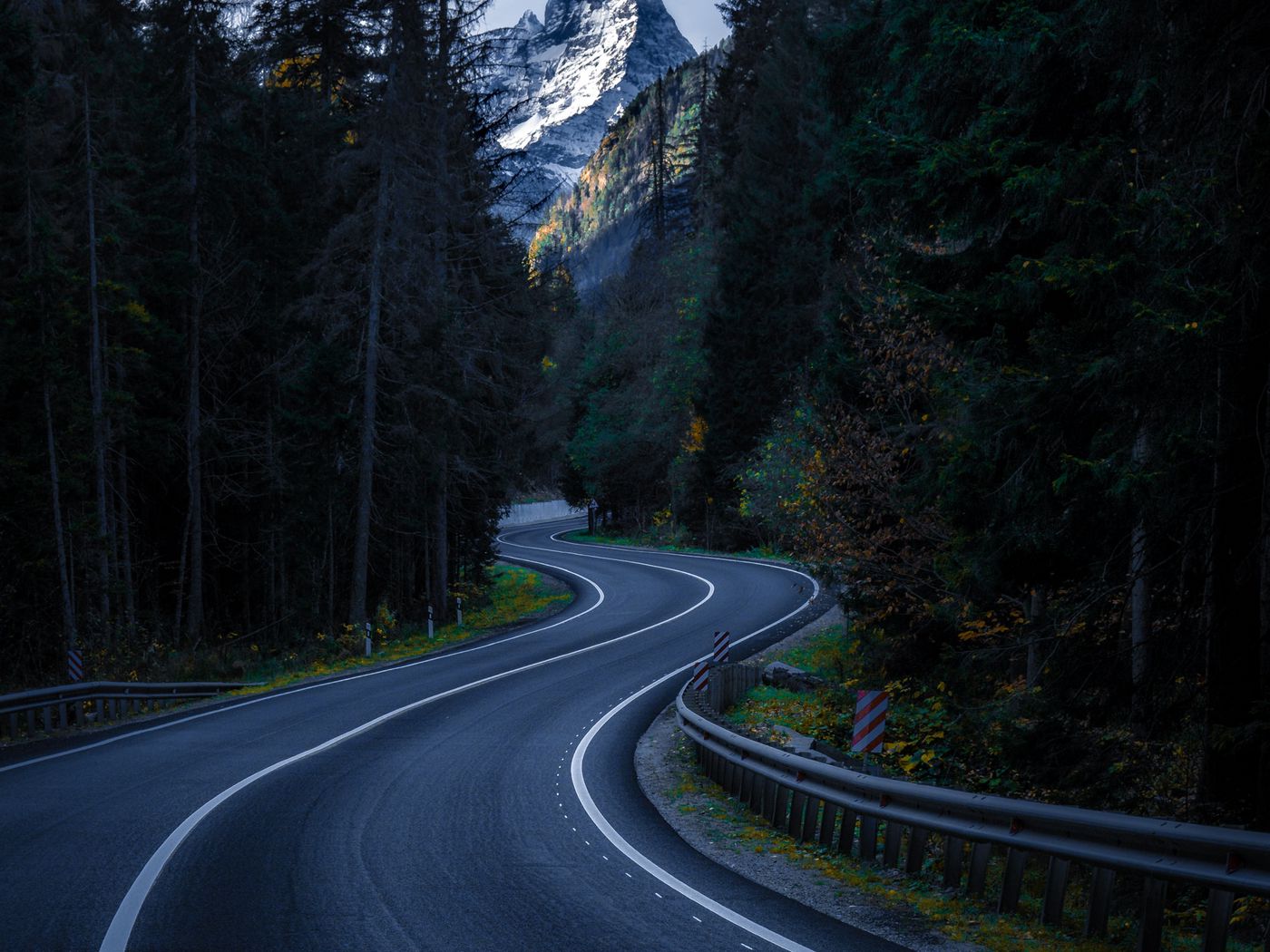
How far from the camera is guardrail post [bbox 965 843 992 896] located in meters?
6.93

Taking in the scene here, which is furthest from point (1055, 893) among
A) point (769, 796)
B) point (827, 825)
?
point (769, 796)

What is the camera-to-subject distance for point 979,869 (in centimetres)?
693

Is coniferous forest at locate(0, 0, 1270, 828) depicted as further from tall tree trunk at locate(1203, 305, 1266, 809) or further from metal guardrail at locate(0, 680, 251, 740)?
metal guardrail at locate(0, 680, 251, 740)

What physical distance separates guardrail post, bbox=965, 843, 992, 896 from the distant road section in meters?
77.9

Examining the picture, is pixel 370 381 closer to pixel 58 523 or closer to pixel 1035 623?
pixel 58 523

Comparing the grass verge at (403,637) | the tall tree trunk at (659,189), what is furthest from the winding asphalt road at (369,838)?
the tall tree trunk at (659,189)

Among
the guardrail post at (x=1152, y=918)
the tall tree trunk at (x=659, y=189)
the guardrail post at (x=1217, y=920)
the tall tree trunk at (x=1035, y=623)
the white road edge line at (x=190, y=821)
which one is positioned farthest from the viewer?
the tall tree trunk at (x=659, y=189)

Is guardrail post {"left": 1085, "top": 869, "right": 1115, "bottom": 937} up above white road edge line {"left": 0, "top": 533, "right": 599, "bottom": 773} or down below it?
above

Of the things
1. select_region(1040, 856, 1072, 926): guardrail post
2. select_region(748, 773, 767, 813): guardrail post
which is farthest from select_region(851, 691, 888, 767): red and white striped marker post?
select_region(1040, 856, 1072, 926): guardrail post

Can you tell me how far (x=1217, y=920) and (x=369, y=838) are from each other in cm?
652

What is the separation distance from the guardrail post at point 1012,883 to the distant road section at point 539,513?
78.3 meters

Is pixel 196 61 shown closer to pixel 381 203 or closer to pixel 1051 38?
pixel 381 203

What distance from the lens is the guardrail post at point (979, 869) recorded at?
22.7 feet

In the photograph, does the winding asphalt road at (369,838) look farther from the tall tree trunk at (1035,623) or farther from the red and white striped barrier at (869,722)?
the tall tree trunk at (1035,623)
